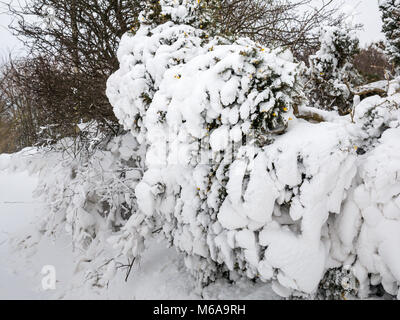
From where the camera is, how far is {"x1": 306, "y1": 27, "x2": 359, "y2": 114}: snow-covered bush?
4.88 m

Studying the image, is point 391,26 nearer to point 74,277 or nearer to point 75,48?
point 75,48

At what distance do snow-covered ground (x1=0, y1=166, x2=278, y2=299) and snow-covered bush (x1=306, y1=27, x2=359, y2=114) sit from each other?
3492 millimetres

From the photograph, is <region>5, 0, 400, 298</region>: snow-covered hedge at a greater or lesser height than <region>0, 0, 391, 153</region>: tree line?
lesser

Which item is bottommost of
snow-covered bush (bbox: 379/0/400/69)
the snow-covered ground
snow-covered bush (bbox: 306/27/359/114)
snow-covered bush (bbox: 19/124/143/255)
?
the snow-covered ground

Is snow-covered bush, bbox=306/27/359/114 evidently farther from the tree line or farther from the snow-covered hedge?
the snow-covered hedge

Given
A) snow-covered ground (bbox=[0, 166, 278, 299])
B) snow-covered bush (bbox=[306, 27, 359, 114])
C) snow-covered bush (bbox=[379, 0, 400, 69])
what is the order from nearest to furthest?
snow-covered ground (bbox=[0, 166, 278, 299]) < snow-covered bush (bbox=[306, 27, 359, 114]) < snow-covered bush (bbox=[379, 0, 400, 69])

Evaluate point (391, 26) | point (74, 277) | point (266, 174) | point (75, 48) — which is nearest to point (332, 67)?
point (391, 26)

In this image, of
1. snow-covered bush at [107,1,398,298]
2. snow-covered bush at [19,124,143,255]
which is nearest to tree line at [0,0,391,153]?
snow-covered bush at [19,124,143,255]

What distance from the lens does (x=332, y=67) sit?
540 cm

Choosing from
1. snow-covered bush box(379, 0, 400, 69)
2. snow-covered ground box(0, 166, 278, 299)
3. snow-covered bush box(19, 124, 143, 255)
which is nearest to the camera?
snow-covered ground box(0, 166, 278, 299)

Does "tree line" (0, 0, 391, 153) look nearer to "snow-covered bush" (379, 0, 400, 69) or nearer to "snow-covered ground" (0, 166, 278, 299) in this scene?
"snow-covered bush" (379, 0, 400, 69)

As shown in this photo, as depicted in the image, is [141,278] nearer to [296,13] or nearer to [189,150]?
[189,150]

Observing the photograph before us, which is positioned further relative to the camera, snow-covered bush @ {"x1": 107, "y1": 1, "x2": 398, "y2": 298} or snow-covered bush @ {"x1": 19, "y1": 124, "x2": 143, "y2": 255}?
snow-covered bush @ {"x1": 19, "y1": 124, "x2": 143, "y2": 255}
